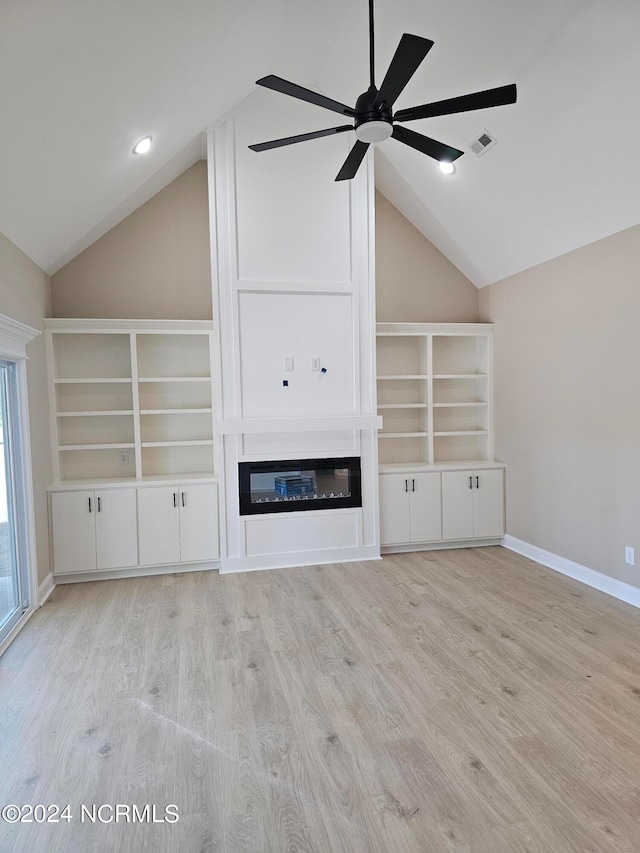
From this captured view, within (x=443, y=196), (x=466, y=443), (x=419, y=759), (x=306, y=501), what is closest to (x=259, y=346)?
(x=306, y=501)

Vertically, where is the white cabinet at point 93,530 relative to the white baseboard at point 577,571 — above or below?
above

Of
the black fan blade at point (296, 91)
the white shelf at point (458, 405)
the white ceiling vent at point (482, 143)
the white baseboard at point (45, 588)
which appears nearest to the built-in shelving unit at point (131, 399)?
the white baseboard at point (45, 588)

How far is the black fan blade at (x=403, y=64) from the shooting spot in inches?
81.8

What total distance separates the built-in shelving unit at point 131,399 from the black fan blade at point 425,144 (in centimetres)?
248

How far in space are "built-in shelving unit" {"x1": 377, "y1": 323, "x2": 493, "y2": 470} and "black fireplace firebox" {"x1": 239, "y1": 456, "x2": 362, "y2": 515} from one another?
583 millimetres

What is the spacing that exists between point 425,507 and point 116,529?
9.35ft

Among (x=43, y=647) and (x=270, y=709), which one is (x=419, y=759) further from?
(x=43, y=647)

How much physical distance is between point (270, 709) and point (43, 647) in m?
1.64

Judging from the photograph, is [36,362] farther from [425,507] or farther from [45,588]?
[425,507]

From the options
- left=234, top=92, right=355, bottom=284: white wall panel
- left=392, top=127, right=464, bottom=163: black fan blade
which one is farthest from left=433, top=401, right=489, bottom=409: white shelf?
left=392, top=127, right=464, bottom=163: black fan blade

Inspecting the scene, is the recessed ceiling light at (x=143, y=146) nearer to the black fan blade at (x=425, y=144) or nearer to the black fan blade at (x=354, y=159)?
the black fan blade at (x=354, y=159)

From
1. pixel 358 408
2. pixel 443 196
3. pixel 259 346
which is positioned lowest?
pixel 358 408

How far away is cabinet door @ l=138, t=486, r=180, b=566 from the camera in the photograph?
4465 millimetres

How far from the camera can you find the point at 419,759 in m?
2.17
